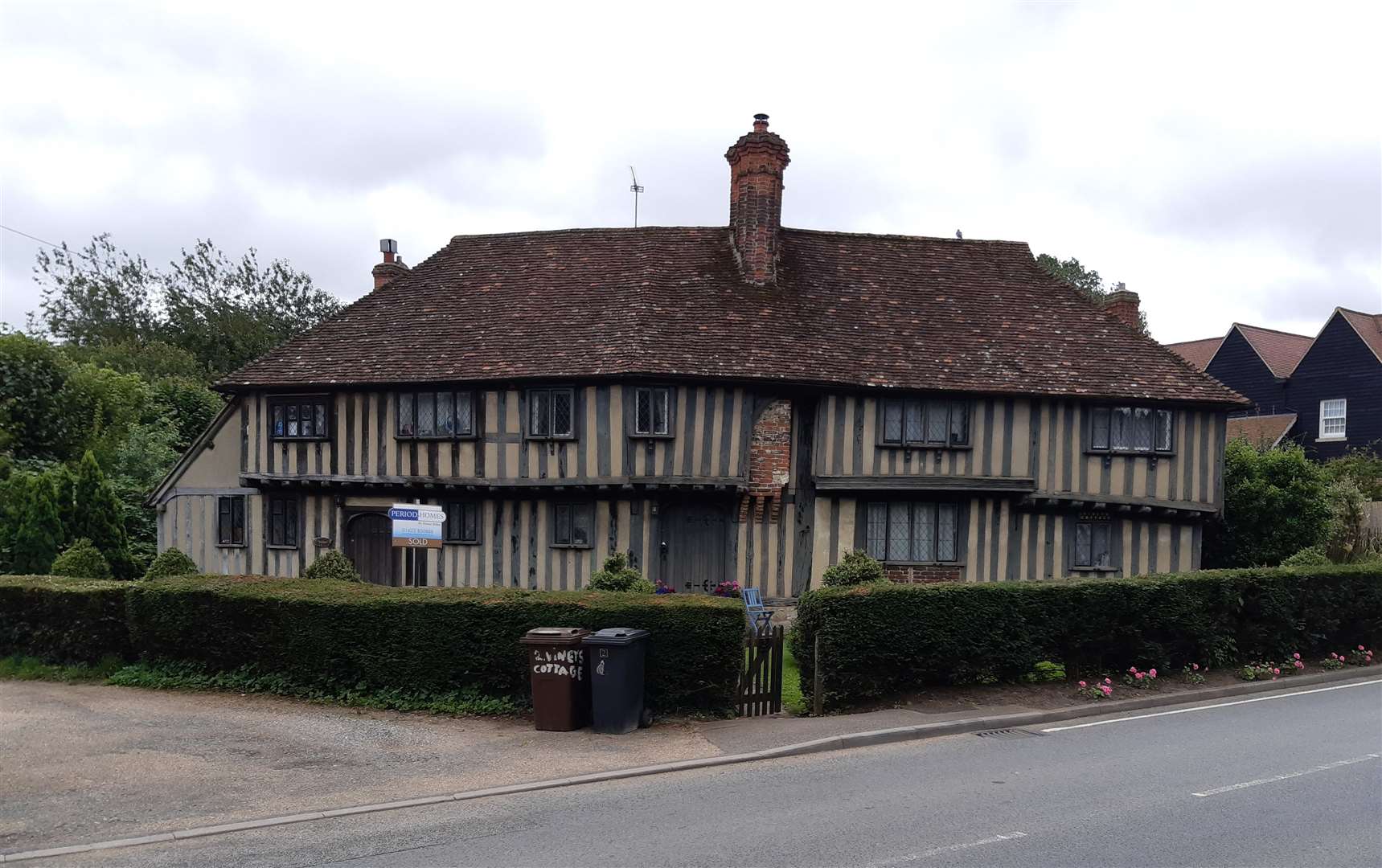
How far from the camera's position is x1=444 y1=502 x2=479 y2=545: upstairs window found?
63.2 feet

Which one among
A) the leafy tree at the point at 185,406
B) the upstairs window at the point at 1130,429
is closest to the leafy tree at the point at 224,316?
the leafy tree at the point at 185,406

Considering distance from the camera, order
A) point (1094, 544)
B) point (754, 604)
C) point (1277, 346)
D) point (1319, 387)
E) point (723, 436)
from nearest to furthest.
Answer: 1. point (754, 604)
2. point (723, 436)
3. point (1094, 544)
4. point (1319, 387)
5. point (1277, 346)

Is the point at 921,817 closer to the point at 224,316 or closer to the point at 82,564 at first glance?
the point at 82,564

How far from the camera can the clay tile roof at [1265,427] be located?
1388 inches

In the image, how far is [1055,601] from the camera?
1202 centimetres

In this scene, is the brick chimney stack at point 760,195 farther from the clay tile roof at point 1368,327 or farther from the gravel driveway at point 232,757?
the clay tile roof at point 1368,327

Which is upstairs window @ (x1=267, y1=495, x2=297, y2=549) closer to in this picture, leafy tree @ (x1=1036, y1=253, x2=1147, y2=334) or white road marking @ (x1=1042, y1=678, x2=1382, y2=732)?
white road marking @ (x1=1042, y1=678, x2=1382, y2=732)

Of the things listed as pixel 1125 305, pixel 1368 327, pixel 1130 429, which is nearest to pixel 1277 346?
pixel 1368 327

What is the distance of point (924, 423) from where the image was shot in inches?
739

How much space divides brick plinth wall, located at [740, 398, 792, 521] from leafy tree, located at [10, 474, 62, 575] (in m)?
13.8

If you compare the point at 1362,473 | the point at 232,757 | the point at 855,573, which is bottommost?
the point at 232,757

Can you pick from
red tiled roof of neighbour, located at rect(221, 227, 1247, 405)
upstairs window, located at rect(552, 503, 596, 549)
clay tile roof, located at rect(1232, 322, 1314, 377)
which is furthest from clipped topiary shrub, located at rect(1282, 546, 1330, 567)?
clay tile roof, located at rect(1232, 322, 1314, 377)

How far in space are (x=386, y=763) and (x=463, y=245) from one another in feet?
55.0

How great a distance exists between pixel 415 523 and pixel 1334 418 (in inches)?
1410
